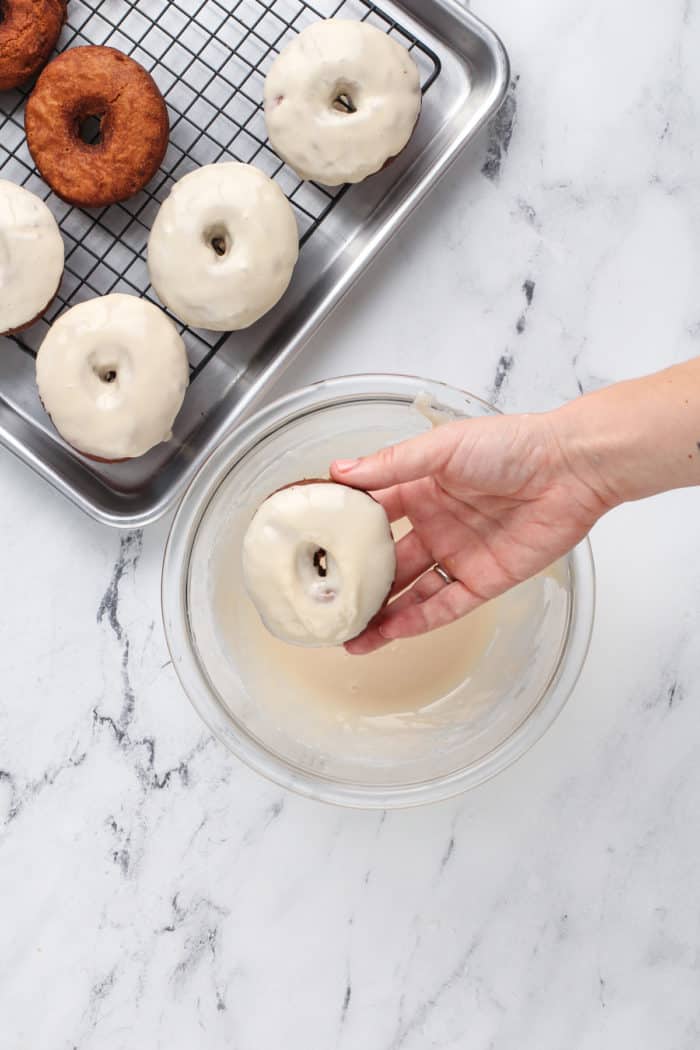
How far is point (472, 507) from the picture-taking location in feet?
4.18

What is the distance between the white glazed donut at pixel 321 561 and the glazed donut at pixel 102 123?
50 cm

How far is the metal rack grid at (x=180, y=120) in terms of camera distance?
142cm

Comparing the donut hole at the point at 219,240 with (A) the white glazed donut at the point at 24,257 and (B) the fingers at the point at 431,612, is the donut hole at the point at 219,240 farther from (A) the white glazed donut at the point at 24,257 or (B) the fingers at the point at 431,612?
(B) the fingers at the point at 431,612

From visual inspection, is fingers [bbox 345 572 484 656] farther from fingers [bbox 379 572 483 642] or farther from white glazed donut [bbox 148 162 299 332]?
white glazed donut [bbox 148 162 299 332]

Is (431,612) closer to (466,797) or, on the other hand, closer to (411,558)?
(411,558)

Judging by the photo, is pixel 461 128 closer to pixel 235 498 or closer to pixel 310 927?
pixel 235 498

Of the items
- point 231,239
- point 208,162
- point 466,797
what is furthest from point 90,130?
point 466,797

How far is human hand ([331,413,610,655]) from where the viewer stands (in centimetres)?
116

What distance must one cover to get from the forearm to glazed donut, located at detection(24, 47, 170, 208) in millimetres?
657

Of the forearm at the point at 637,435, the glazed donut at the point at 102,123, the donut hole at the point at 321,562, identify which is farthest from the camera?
the glazed donut at the point at 102,123

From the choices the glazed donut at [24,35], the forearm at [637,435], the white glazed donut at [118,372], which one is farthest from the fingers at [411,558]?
the glazed donut at [24,35]

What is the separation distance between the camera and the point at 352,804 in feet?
4.31

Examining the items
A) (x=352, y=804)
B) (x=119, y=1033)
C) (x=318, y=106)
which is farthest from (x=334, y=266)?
(x=119, y=1033)

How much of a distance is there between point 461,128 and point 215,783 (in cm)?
97
